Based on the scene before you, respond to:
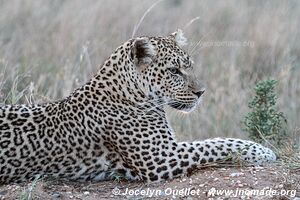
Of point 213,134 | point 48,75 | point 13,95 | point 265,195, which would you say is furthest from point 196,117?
point 265,195

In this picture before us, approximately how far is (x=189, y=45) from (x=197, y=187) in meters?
4.73

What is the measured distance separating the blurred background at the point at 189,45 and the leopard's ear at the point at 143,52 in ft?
6.91

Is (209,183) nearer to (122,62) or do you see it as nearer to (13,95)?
(122,62)

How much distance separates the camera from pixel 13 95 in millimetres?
9039

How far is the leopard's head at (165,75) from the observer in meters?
7.78

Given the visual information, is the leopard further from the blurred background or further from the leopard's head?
the blurred background

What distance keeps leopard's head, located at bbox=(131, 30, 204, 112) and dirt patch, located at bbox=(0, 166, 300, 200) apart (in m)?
0.75

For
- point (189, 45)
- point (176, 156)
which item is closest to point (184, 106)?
point (176, 156)

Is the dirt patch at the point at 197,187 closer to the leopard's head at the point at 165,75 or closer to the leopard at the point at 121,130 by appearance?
the leopard at the point at 121,130

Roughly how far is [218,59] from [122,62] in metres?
5.78

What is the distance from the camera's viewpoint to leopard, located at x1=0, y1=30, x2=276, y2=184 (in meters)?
7.48

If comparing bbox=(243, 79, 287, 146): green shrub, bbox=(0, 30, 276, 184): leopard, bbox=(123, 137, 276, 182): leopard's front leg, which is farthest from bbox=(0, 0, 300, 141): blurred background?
bbox=(123, 137, 276, 182): leopard's front leg

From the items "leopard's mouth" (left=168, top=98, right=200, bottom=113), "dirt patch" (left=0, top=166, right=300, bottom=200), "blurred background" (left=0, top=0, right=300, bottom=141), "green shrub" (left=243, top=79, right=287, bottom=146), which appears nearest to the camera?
"dirt patch" (left=0, top=166, right=300, bottom=200)

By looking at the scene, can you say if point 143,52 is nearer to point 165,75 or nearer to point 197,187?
point 165,75
